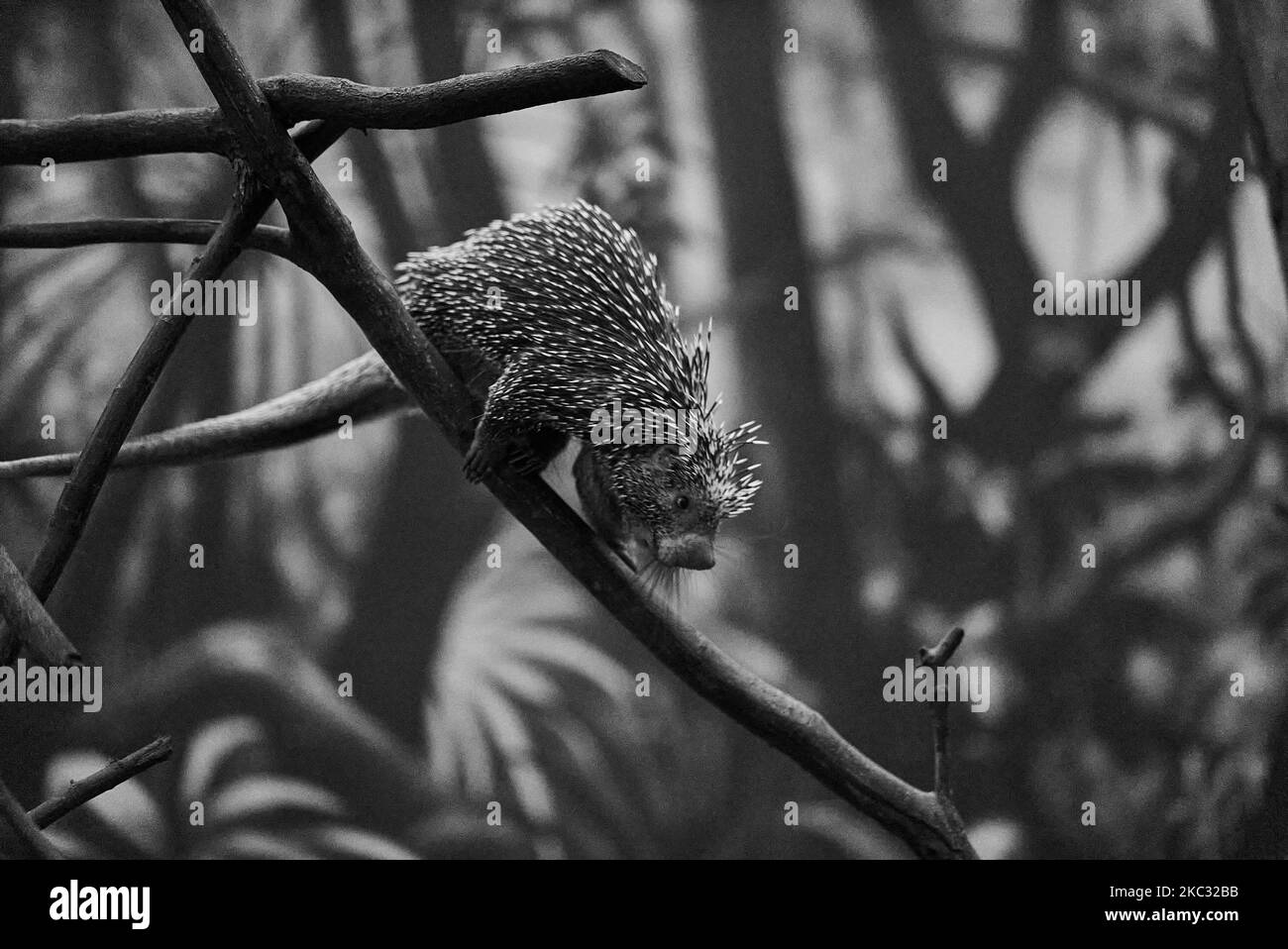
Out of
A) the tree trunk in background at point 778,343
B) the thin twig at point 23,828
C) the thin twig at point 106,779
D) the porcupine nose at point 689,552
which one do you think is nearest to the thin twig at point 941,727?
the porcupine nose at point 689,552

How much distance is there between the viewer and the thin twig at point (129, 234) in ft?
9.34

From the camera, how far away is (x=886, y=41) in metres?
4.66

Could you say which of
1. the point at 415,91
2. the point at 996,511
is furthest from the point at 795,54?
the point at 415,91

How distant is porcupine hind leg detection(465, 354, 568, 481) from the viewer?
2986mm

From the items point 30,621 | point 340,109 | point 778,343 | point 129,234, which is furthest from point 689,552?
point 778,343

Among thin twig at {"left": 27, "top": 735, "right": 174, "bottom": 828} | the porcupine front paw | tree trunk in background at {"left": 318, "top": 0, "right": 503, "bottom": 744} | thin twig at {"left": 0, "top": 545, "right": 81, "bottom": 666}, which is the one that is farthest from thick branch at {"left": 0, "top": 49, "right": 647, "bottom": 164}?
tree trunk in background at {"left": 318, "top": 0, "right": 503, "bottom": 744}

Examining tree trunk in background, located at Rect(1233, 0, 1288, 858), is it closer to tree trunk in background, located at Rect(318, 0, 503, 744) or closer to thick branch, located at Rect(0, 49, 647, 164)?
thick branch, located at Rect(0, 49, 647, 164)

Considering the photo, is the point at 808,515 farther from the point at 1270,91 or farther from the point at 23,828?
the point at 23,828

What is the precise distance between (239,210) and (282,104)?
304mm

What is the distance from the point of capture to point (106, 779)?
8.88ft

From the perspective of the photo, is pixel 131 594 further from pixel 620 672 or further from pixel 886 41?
pixel 886 41

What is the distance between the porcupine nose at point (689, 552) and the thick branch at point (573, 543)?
0.13 m

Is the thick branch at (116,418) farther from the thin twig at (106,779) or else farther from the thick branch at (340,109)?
the thin twig at (106,779)

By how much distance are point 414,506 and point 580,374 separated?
1.96 m
